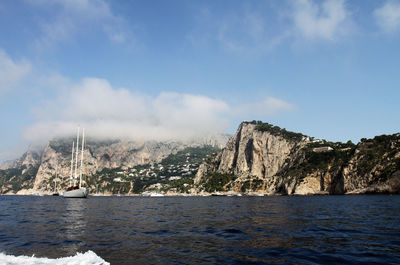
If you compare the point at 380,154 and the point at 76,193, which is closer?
the point at 76,193

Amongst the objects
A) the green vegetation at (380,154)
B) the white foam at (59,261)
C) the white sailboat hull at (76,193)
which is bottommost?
the white sailboat hull at (76,193)

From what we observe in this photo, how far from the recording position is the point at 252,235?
17844mm

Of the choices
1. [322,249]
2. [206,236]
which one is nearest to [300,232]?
[322,249]

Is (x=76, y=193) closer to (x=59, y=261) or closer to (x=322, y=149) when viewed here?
(x=59, y=261)

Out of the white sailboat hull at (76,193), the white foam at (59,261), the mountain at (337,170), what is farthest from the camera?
the mountain at (337,170)

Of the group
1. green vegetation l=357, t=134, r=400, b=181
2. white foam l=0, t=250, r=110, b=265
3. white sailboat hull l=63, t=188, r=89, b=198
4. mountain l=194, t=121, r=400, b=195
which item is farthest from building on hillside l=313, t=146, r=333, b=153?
white foam l=0, t=250, r=110, b=265

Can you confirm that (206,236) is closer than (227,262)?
No

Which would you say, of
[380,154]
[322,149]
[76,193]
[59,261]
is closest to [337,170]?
[380,154]

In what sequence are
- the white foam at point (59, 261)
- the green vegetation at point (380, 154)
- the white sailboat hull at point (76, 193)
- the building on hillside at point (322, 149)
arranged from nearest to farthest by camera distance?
the white foam at point (59, 261)
the white sailboat hull at point (76, 193)
the green vegetation at point (380, 154)
the building on hillside at point (322, 149)

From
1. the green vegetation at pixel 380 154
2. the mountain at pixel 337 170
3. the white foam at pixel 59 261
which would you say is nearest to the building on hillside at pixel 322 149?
the mountain at pixel 337 170

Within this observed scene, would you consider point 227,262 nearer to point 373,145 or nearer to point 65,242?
point 65,242

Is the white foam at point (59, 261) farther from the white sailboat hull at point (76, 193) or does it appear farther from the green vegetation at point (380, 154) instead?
the green vegetation at point (380, 154)

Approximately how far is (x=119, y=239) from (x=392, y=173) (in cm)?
12572

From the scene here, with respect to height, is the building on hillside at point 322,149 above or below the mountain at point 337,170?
above
